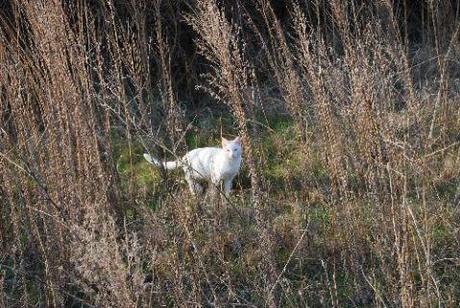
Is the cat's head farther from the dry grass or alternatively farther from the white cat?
the dry grass

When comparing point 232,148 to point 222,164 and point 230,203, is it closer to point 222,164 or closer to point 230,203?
point 222,164

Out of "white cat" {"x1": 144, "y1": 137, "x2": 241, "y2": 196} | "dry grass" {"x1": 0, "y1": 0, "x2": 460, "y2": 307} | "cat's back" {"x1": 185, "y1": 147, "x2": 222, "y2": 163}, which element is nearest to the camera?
"dry grass" {"x1": 0, "y1": 0, "x2": 460, "y2": 307}

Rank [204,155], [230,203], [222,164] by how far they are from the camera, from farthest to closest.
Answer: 1. [204,155]
2. [222,164]
3. [230,203]

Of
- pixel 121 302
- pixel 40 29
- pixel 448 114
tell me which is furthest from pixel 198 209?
pixel 448 114

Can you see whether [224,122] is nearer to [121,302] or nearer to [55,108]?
[55,108]

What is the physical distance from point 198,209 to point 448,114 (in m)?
1.96

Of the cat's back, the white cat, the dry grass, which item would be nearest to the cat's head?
the white cat

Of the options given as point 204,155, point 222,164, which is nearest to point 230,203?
point 222,164

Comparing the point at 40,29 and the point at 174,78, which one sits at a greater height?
the point at 40,29

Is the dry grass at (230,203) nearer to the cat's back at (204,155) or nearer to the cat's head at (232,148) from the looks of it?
the cat's head at (232,148)

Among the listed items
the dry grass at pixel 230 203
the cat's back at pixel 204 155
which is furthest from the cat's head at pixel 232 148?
the dry grass at pixel 230 203

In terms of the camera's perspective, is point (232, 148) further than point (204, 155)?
No

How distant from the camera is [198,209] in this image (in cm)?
303

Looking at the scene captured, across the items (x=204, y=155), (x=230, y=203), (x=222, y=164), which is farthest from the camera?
(x=204, y=155)
